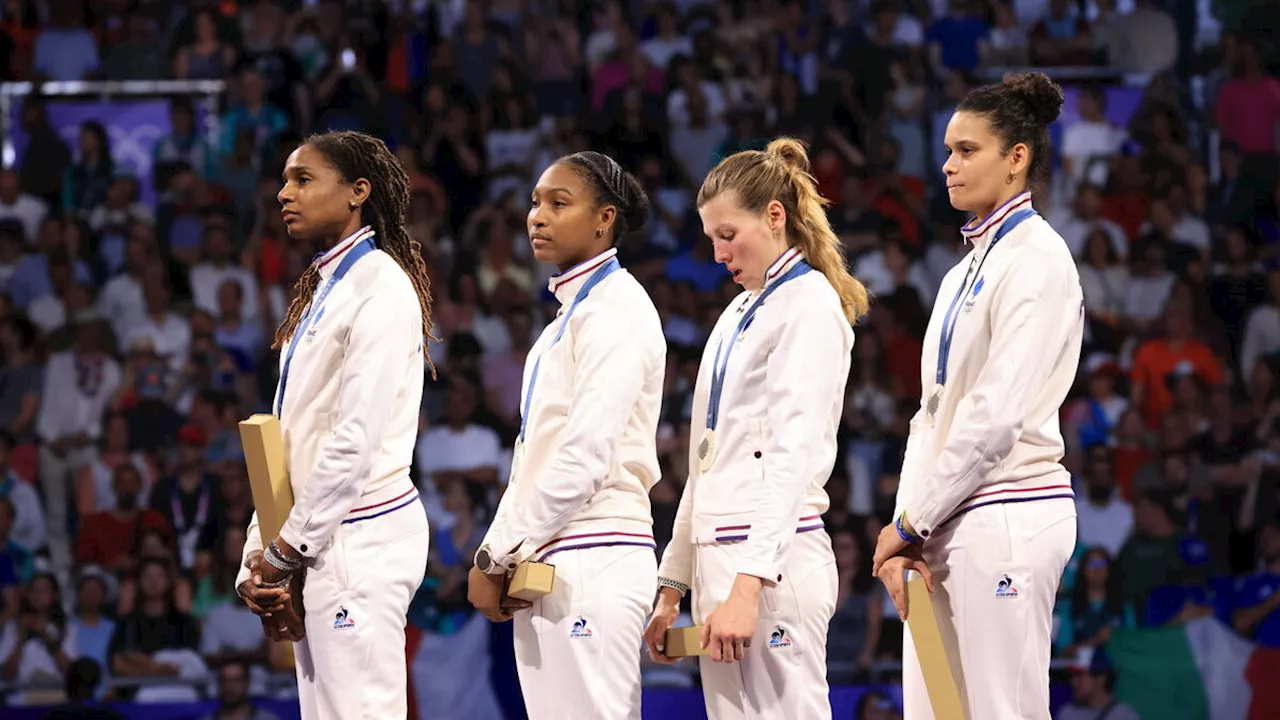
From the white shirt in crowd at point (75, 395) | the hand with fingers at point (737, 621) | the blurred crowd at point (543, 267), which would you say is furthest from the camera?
the white shirt in crowd at point (75, 395)

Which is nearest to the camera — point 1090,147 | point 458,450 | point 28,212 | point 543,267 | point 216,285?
point 458,450

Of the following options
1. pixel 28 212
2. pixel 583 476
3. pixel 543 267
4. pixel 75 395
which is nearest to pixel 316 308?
pixel 583 476

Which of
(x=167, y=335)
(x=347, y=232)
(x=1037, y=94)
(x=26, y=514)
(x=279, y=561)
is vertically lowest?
(x=26, y=514)

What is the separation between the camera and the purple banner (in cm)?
1075

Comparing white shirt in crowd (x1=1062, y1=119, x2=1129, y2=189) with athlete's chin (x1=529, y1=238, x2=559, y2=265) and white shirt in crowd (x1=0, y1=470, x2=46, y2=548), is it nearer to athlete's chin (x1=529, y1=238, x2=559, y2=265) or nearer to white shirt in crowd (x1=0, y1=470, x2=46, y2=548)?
white shirt in crowd (x1=0, y1=470, x2=46, y2=548)

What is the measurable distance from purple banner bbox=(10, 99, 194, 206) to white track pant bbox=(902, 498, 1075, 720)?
26.6 ft

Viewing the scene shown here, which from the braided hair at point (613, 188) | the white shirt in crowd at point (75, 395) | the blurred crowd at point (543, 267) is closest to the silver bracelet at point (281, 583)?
the braided hair at point (613, 188)

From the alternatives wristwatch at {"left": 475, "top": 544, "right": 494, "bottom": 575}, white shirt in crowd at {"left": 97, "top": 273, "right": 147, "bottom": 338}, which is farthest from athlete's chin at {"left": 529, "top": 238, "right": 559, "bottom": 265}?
white shirt in crowd at {"left": 97, "top": 273, "right": 147, "bottom": 338}

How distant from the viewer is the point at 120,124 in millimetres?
10906

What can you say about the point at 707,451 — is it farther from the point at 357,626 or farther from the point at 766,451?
the point at 357,626

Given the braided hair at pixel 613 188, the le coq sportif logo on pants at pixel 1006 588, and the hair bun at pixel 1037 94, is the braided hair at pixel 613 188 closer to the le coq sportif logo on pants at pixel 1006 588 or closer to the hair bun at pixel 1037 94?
the hair bun at pixel 1037 94

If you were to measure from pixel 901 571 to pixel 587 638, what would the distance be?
774 millimetres

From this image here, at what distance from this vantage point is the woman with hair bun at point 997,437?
376 cm

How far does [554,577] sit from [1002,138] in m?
1.55
